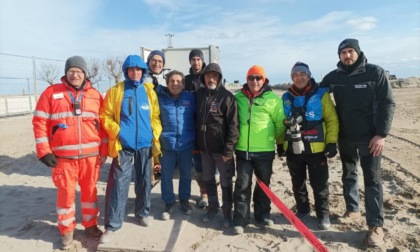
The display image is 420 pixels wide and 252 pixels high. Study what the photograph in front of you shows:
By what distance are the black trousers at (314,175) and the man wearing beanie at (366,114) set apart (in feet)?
1.46

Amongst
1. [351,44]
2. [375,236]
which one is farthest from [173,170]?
[351,44]

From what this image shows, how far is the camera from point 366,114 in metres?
3.89

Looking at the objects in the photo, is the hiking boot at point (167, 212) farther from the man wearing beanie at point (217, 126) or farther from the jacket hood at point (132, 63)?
the jacket hood at point (132, 63)

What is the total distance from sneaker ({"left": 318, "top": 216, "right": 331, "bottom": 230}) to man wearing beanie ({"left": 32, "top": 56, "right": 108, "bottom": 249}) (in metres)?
2.99

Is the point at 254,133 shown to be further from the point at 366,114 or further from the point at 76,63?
the point at 76,63

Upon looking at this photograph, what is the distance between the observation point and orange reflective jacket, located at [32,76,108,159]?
11.9 feet

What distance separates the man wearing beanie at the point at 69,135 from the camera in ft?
11.9

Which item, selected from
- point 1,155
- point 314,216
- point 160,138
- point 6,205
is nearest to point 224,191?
point 160,138

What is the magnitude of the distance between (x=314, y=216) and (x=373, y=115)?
169 centimetres

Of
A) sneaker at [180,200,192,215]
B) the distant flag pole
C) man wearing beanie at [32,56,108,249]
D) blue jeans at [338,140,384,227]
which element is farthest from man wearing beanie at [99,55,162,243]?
blue jeans at [338,140,384,227]

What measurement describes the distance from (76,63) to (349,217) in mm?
4174

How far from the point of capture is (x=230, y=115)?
400 cm

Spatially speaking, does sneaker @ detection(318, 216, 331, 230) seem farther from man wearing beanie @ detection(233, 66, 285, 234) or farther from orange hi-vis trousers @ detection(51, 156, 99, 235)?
orange hi-vis trousers @ detection(51, 156, 99, 235)

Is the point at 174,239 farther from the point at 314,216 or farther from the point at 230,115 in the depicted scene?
the point at 314,216
